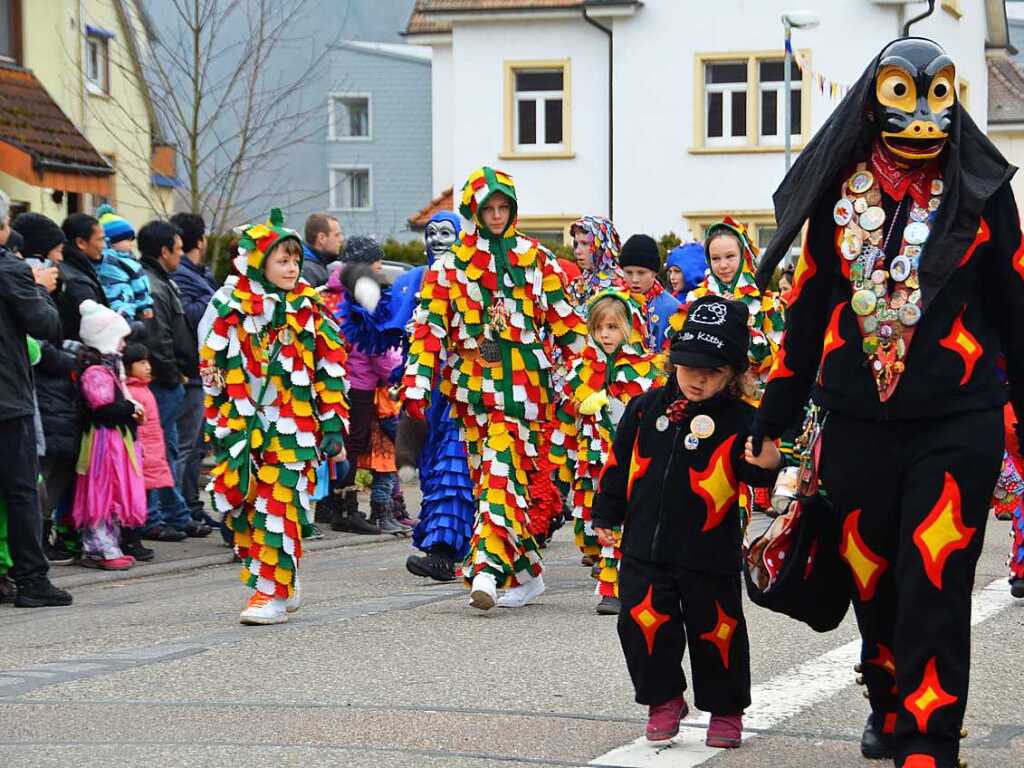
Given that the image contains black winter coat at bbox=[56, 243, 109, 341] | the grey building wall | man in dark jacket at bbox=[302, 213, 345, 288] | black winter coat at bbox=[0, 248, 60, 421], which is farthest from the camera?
the grey building wall

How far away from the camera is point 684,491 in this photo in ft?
20.1

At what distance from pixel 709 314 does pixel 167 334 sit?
22.5ft

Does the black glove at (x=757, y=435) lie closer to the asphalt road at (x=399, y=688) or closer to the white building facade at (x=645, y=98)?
the asphalt road at (x=399, y=688)

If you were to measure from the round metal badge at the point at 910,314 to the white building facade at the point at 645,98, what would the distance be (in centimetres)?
3122

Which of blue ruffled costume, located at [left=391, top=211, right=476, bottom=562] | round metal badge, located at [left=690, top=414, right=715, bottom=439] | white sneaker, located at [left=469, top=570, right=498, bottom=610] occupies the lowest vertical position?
white sneaker, located at [left=469, top=570, right=498, bottom=610]

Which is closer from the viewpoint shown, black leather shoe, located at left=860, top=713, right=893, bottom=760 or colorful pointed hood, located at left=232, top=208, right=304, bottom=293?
black leather shoe, located at left=860, top=713, right=893, bottom=760

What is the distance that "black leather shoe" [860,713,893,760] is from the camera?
5648 mm

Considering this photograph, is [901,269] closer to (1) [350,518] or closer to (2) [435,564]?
(2) [435,564]

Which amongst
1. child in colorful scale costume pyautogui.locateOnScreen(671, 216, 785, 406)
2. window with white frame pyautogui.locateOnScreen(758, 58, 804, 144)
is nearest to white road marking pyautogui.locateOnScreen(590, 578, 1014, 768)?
child in colorful scale costume pyautogui.locateOnScreen(671, 216, 785, 406)

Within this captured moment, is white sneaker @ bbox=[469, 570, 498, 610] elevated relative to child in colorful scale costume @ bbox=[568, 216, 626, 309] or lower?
lower

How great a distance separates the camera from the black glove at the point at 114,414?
11.2 metres

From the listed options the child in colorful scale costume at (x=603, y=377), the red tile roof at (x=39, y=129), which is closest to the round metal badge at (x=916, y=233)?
the child in colorful scale costume at (x=603, y=377)

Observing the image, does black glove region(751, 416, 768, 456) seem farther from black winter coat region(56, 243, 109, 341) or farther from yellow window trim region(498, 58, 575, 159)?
Answer: yellow window trim region(498, 58, 575, 159)

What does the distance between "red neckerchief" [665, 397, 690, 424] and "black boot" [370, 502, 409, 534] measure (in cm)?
761
